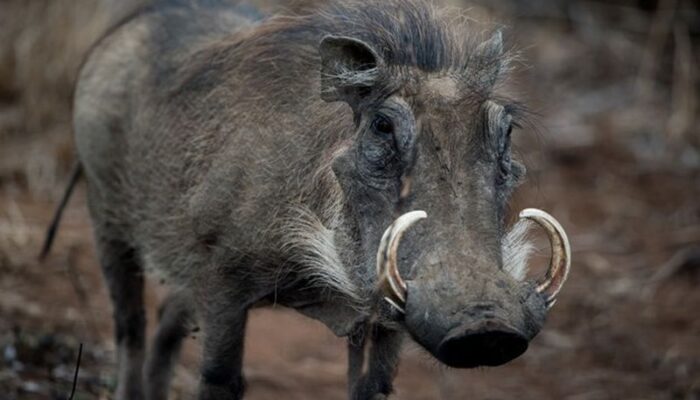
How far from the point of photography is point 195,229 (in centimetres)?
369

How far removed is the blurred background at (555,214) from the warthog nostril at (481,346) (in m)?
0.42

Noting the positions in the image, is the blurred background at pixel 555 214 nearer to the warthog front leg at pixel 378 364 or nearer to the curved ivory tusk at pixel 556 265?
the warthog front leg at pixel 378 364

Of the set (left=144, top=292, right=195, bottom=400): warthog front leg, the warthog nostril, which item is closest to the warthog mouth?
the warthog nostril

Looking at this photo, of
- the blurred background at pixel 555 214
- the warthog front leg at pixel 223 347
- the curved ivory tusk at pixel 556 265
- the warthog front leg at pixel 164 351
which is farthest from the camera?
the blurred background at pixel 555 214

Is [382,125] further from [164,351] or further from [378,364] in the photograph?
[164,351]

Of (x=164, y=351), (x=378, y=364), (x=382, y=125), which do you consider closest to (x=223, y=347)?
(x=378, y=364)

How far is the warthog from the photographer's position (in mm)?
2752

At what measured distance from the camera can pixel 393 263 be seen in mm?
2703

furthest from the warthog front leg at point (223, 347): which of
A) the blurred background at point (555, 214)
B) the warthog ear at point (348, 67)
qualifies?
the warthog ear at point (348, 67)

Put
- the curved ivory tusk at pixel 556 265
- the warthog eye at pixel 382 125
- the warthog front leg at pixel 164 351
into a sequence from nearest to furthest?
1. the curved ivory tusk at pixel 556 265
2. the warthog eye at pixel 382 125
3. the warthog front leg at pixel 164 351

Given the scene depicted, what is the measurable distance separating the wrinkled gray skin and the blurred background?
0.29 metres

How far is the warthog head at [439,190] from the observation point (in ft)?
8.55

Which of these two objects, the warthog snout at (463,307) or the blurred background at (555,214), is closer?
the warthog snout at (463,307)

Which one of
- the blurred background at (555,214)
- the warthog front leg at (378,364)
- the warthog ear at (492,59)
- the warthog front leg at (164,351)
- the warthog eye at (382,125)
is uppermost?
the warthog ear at (492,59)
